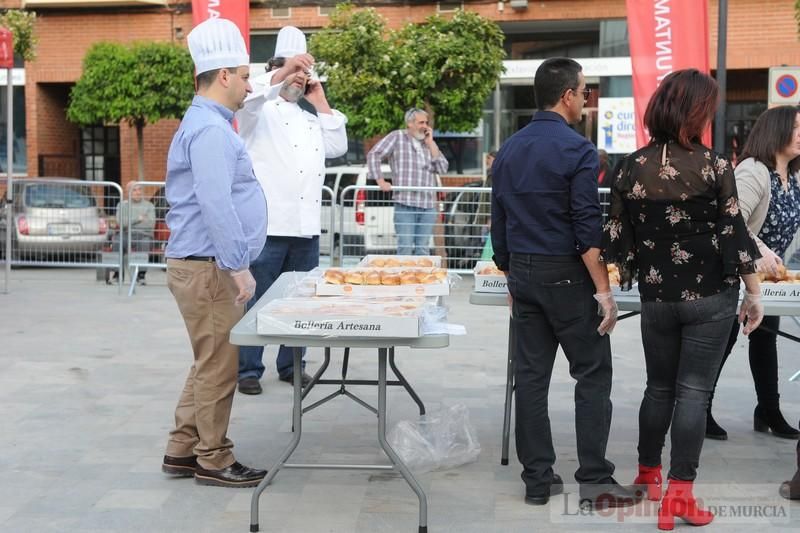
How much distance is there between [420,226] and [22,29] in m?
13.3

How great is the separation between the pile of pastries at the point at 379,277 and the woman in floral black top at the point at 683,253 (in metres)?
1.09

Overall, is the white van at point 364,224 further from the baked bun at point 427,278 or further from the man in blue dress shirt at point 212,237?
the man in blue dress shirt at point 212,237

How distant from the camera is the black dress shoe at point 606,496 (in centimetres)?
501

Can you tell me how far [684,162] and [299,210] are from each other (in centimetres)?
326

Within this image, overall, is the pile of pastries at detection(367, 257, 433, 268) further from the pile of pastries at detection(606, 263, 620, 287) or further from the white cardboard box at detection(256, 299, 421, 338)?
the white cardboard box at detection(256, 299, 421, 338)

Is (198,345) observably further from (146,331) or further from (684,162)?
(146,331)

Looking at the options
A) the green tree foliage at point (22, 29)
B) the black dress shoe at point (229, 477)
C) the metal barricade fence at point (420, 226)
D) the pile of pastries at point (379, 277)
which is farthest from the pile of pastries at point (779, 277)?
the green tree foliage at point (22, 29)

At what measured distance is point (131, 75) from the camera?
69.7 feet

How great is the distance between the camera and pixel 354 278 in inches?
216

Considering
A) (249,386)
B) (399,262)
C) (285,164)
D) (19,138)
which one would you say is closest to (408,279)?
(399,262)

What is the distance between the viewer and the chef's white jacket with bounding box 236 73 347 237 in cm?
715

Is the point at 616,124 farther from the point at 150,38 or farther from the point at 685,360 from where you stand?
the point at 685,360

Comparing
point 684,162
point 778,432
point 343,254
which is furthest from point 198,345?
point 343,254

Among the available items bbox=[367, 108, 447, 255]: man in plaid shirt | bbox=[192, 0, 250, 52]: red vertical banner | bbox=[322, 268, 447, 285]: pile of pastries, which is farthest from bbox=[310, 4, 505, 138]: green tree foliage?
bbox=[322, 268, 447, 285]: pile of pastries
